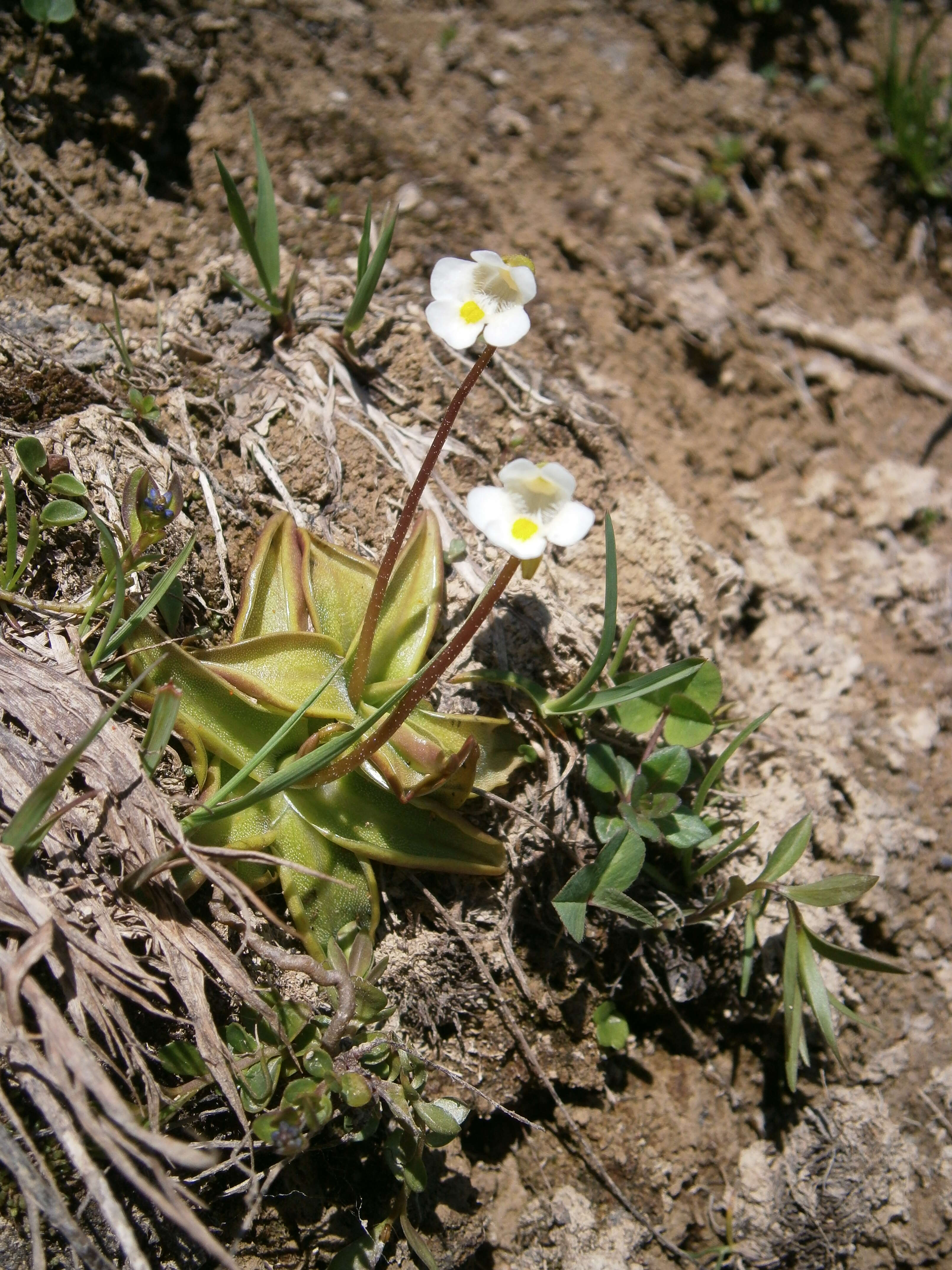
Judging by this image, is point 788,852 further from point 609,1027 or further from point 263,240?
point 263,240

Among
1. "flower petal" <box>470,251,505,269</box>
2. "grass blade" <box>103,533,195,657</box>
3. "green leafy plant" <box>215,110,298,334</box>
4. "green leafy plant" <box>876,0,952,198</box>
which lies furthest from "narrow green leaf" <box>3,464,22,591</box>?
"green leafy plant" <box>876,0,952,198</box>

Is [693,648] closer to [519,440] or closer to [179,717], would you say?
[519,440]

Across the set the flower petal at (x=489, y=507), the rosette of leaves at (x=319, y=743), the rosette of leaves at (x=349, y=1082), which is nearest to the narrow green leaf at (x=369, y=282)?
the rosette of leaves at (x=319, y=743)

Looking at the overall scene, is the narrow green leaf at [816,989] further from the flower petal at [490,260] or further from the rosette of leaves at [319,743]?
the flower petal at [490,260]

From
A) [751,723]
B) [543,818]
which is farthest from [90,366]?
[751,723]

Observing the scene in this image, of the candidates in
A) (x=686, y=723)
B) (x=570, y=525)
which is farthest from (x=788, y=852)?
(x=570, y=525)

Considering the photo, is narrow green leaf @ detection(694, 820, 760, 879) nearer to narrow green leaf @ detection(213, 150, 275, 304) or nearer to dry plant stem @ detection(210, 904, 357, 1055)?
dry plant stem @ detection(210, 904, 357, 1055)
